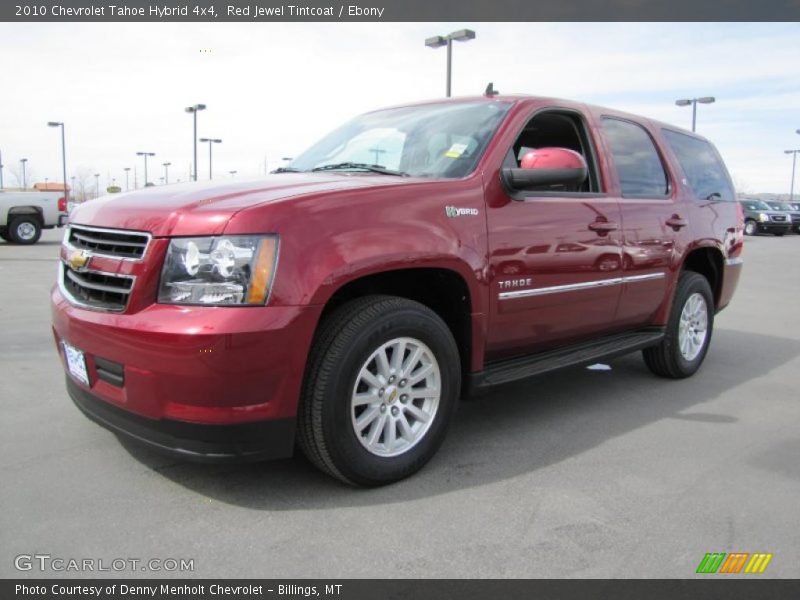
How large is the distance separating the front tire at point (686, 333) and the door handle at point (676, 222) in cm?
44

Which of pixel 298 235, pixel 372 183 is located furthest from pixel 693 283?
pixel 298 235

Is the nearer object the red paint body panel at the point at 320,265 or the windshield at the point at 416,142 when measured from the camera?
the red paint body panel at the point at 320,265

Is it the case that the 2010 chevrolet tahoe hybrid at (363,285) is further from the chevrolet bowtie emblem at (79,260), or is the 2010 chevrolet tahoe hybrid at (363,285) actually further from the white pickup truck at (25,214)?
the white pickup truck at (25,214)

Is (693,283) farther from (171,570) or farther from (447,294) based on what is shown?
(171,570)

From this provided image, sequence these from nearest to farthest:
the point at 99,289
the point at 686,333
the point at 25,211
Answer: the point at 99,289
the point at 686,333
the point at 25,211

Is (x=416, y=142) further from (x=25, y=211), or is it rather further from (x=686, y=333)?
(x=25, y=211)

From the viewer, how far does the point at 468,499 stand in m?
3.03

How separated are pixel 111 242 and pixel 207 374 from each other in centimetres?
83

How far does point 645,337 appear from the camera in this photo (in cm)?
479

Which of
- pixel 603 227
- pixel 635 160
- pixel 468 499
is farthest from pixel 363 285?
pixel 635 160

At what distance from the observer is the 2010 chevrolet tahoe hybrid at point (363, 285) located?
2.64 meters

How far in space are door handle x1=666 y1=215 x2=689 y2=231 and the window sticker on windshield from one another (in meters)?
1.91

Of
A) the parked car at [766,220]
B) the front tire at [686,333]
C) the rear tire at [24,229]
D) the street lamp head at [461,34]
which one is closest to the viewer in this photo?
the front tire at [686,333]
